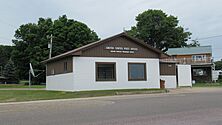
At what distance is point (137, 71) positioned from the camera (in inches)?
1240

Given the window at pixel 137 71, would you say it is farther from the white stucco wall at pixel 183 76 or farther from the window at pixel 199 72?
the window at pixel 199 72

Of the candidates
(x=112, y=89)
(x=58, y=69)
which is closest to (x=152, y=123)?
(x=112, y=89)

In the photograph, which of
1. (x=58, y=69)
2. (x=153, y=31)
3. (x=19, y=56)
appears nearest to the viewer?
(x=58, y=69)

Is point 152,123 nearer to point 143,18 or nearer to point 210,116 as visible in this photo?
point 210,116

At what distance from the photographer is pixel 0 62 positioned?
104 m

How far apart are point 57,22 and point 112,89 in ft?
120

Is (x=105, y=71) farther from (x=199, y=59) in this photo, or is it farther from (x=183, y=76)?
(x=199, y=59)

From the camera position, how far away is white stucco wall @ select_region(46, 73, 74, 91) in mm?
28880

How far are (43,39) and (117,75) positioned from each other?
35.4m

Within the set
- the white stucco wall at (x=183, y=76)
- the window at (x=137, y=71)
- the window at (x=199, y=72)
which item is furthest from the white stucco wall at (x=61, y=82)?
the window at (x=199, y=72)

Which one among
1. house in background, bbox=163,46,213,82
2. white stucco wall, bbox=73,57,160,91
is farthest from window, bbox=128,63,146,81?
house in background, bbox=163,46,213,82

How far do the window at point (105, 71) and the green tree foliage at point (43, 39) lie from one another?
3051cm

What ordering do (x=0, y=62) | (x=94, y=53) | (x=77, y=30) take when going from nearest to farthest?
(x=94, y=53), (x=77, y=30), (x=0, y=62)

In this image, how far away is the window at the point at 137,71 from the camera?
3094 cm
